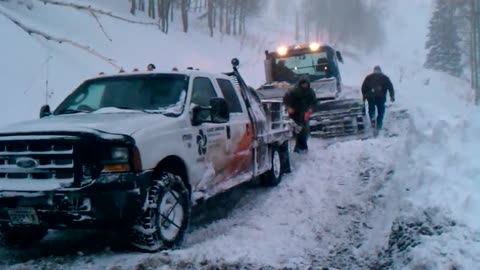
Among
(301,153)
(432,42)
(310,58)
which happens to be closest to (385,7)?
(432,42)

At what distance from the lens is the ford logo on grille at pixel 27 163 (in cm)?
496

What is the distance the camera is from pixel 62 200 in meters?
4.84

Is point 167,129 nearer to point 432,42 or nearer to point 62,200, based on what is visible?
Result: point 62,200

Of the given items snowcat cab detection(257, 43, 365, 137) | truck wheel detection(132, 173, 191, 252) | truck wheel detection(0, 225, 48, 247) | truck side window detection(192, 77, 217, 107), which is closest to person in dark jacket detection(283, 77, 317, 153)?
snowcat cab detection(257, 43, 365, 137)

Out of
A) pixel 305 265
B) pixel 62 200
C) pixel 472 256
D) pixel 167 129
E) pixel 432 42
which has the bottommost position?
pixel 305 265

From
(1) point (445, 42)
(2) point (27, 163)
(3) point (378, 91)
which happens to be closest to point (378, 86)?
(3) point (378, 91)

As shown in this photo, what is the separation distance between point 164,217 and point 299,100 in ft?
23.3

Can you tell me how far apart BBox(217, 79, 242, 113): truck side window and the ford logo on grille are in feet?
9.54

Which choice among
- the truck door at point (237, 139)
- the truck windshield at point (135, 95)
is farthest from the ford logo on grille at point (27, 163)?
the truck door at point (237, 139)

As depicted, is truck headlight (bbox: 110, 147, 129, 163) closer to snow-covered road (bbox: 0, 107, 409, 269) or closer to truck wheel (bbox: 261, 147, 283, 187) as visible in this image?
snow-covered road (bbox: 0, 107, 409, 269)

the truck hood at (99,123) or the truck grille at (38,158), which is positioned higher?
the truck hood at (99,123)

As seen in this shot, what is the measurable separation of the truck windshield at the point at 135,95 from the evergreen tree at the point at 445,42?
5389cm

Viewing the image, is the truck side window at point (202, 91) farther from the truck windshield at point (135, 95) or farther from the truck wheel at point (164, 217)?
the truck wheel at point (164, 217)

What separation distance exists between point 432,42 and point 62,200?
195 ft
